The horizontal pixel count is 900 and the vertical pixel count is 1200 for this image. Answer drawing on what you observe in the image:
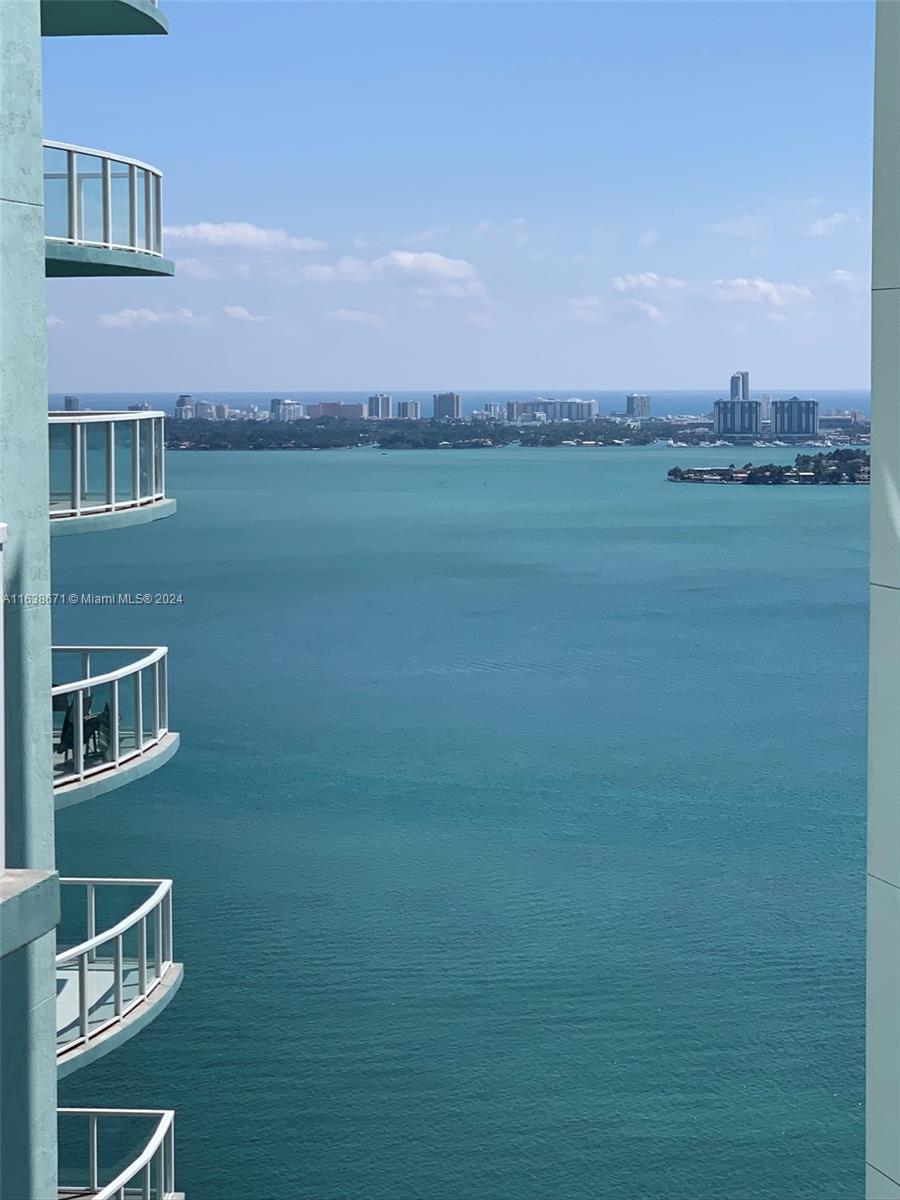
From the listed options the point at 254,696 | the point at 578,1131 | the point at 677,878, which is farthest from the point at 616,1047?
the point at 254,696

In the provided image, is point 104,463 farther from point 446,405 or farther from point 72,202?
point 446,405

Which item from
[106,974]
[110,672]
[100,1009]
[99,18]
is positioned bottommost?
[100,1009]

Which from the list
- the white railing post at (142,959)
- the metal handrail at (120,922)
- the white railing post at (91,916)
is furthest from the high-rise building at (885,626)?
the white railing post at (142,959)

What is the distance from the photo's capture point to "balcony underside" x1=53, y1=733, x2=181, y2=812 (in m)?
10.1

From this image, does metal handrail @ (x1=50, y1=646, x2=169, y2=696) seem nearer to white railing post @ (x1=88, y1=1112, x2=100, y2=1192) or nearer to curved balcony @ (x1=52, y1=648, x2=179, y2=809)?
curved balcony @ (x1=52, y1=648, x2=179, y2=809)

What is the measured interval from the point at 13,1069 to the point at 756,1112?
23888mm

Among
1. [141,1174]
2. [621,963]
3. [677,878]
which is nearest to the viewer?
[141,1174]

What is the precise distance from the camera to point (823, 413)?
13875 cm

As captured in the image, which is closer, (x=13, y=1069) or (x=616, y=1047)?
(x=13, y=1069)

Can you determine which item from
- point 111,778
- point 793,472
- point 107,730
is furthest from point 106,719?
point 793,472

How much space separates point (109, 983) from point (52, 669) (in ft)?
6.88

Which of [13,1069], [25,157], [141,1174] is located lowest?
[141,1174]

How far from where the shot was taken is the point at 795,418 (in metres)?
→ 136

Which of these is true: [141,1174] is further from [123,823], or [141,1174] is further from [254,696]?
[254,696]
